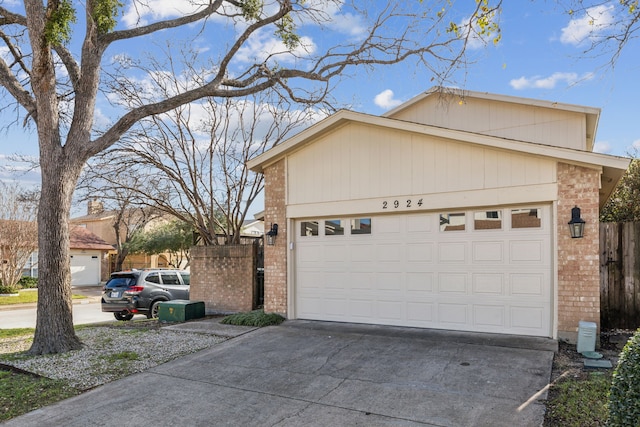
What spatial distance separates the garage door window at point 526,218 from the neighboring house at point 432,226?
0.05ft

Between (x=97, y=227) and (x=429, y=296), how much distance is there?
35496 millimetres

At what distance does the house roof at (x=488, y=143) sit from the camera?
7.13 meters

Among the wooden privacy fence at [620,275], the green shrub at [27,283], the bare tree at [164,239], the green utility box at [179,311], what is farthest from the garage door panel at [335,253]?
the bare tree at [164,239]

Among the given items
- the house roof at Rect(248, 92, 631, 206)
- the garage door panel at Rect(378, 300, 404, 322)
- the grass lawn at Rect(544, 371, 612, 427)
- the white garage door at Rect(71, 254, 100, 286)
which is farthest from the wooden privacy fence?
the white garage door at Rect(71, 254, 100, 286)

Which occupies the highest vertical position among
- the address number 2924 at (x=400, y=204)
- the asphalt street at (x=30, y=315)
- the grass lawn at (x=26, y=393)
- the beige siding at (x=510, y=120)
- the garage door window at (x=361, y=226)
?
the beige siding at (x=510, y=120)

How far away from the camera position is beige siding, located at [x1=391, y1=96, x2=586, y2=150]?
11492mm

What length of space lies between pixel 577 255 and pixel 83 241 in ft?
100.0

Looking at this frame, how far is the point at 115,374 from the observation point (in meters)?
6.54

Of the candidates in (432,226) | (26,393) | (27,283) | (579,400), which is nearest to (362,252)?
(432,226)

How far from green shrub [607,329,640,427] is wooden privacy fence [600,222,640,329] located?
5868 mm

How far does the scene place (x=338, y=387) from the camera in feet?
18.7

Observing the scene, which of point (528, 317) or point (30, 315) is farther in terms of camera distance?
point (30, 315)

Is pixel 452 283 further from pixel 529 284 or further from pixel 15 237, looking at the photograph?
pixel 15 237

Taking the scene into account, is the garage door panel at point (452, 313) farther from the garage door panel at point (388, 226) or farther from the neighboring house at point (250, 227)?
the neighboring house at point (250, 227)
